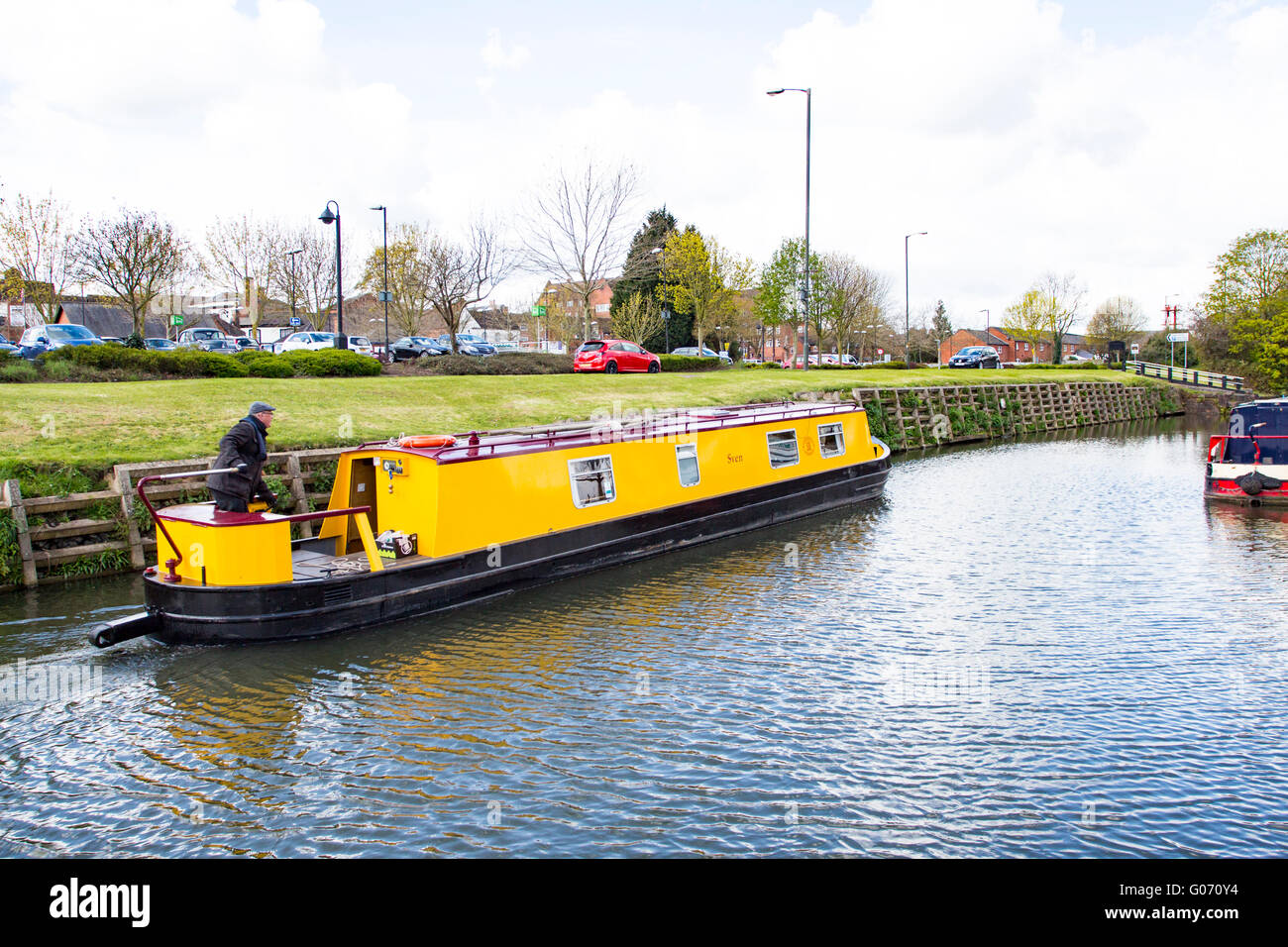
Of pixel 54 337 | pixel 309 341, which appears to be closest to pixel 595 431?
pixel 54 337

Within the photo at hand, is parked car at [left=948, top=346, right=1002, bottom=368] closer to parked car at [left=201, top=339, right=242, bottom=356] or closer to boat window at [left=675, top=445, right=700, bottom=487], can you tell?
parked car at [left=201, top=339, right=242, bottom=356]

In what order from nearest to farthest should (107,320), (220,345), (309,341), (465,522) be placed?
(465,522) → (309,341) → (220,345) → (107,320)

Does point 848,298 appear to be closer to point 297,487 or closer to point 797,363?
point 797,363

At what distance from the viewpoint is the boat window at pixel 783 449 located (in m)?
16.9

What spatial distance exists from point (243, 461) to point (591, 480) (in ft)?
17.1

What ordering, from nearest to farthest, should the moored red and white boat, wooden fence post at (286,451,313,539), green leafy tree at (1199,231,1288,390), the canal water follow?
the canal water
wooden fence post at (286,451,313,539)
the moored red and white boat
green leafy tree at (1199,231,1288,390)

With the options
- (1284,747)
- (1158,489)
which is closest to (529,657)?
(1284,747)

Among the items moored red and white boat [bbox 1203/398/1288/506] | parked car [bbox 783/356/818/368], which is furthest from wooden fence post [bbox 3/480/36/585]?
parked car [bbox 783/356/818/368]

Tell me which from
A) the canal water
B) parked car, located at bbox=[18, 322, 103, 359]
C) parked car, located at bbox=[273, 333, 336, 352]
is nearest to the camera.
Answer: the canal water

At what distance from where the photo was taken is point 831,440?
731 inches

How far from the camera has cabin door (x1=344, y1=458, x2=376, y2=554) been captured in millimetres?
11852

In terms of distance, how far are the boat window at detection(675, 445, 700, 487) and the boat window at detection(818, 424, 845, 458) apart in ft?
13.7

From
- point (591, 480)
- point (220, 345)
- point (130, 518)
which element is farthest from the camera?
point (220, 345)

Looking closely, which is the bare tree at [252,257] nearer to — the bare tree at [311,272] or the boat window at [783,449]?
the bare tree at [311,272]
